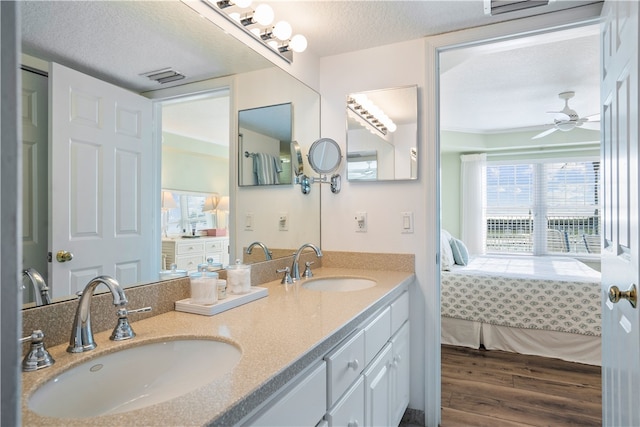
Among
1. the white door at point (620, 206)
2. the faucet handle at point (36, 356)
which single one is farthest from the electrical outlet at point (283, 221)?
the white door at point (620, 206)

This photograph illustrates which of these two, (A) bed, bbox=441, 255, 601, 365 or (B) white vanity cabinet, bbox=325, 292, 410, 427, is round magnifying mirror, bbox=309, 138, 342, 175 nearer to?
(B) white vanity cabinet, bbox=325, 292, 410, 427

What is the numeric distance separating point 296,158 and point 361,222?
55cm

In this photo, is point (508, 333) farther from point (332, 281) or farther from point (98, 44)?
point (98, 44)

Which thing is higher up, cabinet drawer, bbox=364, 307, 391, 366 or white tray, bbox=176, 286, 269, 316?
white tray, bbox=176, 286, 269, 316

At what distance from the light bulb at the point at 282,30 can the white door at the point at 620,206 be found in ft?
4.29

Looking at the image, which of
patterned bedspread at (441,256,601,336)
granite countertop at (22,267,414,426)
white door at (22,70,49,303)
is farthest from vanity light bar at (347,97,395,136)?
patterned bedspread at (441,256,601,336)

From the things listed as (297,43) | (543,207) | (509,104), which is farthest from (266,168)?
(543,207)

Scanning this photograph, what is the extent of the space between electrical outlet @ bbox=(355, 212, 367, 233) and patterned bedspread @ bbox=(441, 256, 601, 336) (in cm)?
153

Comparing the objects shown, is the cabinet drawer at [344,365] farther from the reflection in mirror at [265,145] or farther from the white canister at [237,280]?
the reflection in mirror at [265,145]

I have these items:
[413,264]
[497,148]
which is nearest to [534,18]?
[413,264]

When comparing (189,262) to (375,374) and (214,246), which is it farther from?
(375,374)

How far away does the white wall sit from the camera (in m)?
2.14

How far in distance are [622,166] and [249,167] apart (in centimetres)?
147

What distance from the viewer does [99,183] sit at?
1.10 metres
